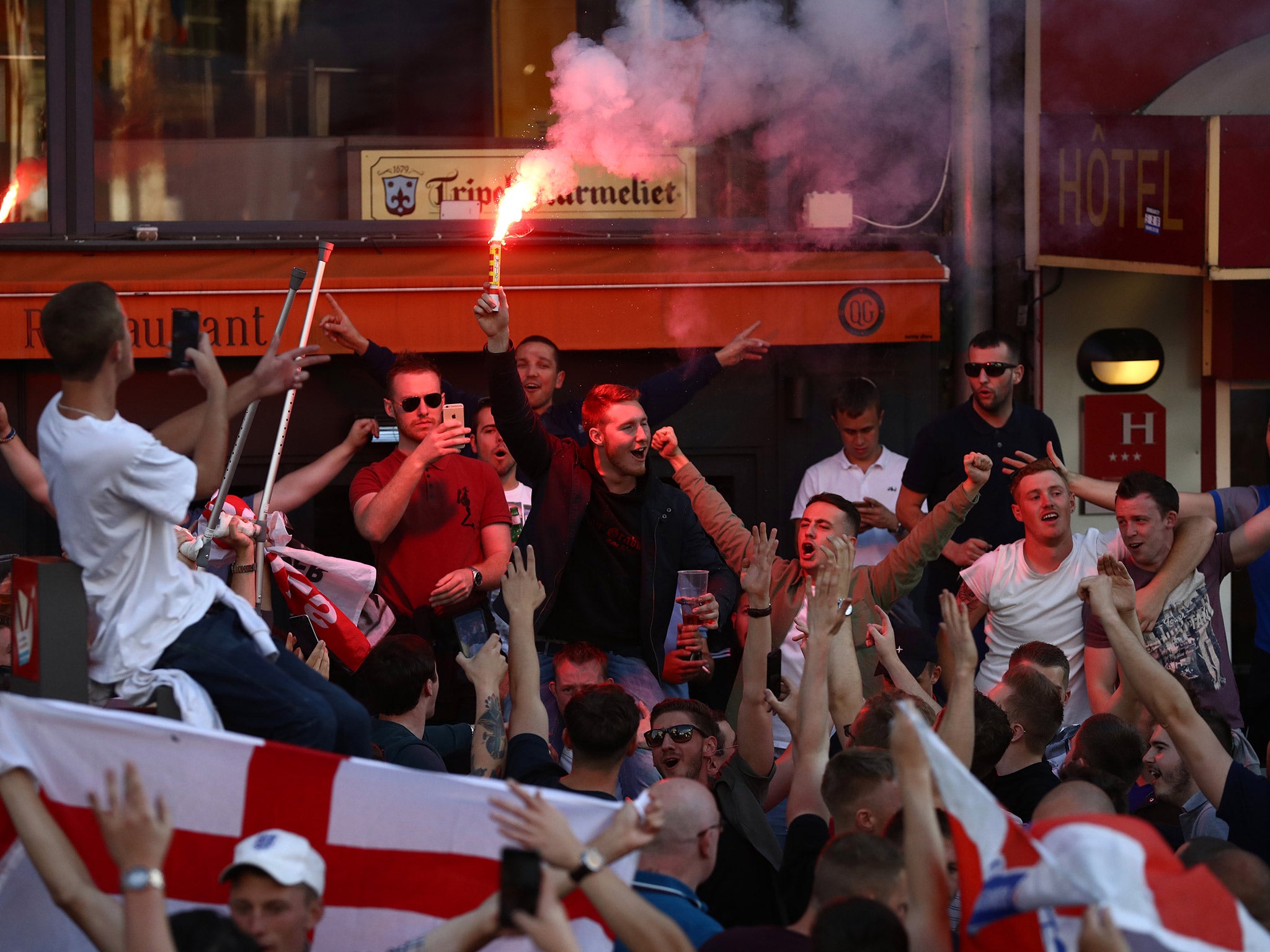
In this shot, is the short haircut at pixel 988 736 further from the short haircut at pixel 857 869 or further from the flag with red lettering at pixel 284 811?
the flag with red lettering at pixel 284 811

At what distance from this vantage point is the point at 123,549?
11.8 feet

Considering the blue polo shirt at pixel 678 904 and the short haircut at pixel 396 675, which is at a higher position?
the short haircut at pixel 396 675

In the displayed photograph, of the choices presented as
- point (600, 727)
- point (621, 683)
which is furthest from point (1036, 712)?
point (621, 683)

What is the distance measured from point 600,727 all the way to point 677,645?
5.77ft

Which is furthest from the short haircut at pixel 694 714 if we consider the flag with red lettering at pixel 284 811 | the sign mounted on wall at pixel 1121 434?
the sign mounted on wall at pixel 1121 434

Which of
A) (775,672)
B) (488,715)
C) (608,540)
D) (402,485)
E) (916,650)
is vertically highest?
(402,485)

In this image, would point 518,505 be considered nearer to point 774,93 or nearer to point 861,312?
point 861,312

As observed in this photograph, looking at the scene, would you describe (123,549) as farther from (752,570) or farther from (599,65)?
(599,65)

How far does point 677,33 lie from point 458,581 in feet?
12.4

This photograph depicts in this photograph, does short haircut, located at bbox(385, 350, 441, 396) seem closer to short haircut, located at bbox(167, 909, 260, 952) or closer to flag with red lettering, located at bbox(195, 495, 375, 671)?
flag with red lettering, located at bbox(195, 495, 375, 671)

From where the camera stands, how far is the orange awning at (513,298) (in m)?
7.47

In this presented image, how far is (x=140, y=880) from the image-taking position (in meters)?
2.72

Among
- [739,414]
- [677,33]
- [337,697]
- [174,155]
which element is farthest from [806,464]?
[337,697]

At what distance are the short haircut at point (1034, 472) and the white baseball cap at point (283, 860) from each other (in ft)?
12.0
